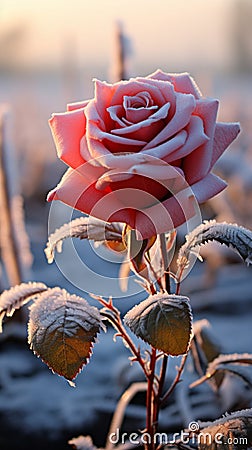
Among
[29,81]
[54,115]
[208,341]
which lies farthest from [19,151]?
[54,115]

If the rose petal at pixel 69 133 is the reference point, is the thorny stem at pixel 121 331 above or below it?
below

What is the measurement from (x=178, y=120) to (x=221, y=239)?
0.28 feet

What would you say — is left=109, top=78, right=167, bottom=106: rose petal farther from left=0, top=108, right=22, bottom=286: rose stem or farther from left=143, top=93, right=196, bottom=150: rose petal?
left=0, top=108, right=22, bottom=286: rose stem

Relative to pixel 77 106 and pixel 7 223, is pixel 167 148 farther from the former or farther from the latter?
pixel 7 223

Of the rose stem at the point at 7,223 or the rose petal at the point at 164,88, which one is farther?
the rose stem at the point at 7,223

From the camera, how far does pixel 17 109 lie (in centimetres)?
223

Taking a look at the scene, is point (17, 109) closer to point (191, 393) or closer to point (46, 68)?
point (46, 68)

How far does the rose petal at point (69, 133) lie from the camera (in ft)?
1.28

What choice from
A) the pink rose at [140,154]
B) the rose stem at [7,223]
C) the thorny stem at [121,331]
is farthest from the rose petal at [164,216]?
the rose stem at [7,223]

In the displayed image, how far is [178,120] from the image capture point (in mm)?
373

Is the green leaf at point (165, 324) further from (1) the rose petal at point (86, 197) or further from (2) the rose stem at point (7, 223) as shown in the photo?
(2) the rose stem at point (7, 223)

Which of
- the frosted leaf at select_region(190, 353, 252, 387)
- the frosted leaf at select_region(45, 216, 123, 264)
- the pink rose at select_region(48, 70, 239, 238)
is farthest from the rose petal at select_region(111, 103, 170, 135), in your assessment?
the frosted leaf at select_region(190, 353, 252, 387)

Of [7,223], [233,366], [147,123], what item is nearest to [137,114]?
[147,123]

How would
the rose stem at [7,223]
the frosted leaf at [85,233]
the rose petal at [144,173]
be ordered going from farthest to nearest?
the rose stem at [7,223] → the frosted leaf at [85,233] → the rose petal at [144,173]
